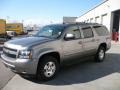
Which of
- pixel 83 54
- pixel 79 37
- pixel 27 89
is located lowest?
pixel 27 89

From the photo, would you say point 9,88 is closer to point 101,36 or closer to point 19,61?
point 19,61

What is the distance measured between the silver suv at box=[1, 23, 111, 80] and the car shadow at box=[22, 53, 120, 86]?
1.34 feet

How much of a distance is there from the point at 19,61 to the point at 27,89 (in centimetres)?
87

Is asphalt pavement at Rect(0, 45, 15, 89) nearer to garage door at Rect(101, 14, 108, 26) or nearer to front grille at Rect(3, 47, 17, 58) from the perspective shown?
front grille at Rect(3, 47, 17, 58)

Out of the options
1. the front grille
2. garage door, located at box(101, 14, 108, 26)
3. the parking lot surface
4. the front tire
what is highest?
garage door, located at box(101, 14, 108, 26)

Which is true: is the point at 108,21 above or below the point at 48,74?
above

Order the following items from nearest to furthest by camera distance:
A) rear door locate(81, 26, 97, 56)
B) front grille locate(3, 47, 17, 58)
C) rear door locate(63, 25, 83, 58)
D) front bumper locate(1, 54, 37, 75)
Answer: front bumper locate(1, 54, 37, 75)
front grille locate(3, 47, 17, 58)
rear door locate(63, 25, 83, 58)
rear door locate(81, 26, 97, 56)

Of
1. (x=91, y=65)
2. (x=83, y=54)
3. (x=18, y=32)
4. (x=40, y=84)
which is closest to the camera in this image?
(x=40, y=84)

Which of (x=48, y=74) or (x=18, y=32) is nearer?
(x=48, y=74)

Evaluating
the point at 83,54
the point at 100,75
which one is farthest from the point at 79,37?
the point at 100,75

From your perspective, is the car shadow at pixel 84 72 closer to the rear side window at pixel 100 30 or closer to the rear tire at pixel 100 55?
the rear tire at pixel 100 55

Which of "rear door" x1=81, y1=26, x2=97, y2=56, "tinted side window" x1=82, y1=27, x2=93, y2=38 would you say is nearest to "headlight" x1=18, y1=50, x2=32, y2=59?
"rear door" x1=81, y1=26, x2=97, y2=56

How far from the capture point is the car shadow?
6641mm

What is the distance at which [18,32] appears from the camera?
136ft
